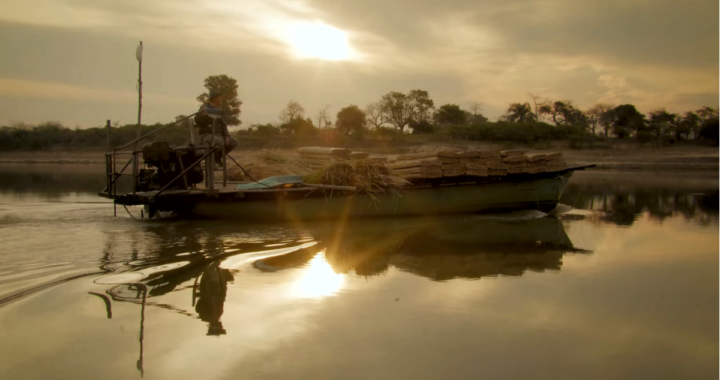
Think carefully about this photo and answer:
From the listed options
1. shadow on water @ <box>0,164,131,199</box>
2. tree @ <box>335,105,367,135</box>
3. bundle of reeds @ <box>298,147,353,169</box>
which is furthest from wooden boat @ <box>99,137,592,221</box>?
tree @ <box>335,105,367,135</box>

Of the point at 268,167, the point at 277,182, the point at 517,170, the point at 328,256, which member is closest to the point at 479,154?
the point at 517,170

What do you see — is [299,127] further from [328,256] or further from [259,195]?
[328,256]

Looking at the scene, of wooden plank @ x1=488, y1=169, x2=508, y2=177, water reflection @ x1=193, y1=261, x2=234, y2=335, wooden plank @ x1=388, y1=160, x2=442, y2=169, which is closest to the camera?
water reflection @ x1=193, y1=261, x2=234, y2=335

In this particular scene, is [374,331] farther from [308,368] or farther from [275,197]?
[275,197]

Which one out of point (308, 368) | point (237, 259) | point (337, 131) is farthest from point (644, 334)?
point (337, 131)

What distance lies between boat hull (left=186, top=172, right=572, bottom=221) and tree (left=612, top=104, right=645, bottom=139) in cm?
3777

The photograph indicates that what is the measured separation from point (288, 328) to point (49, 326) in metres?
1.80

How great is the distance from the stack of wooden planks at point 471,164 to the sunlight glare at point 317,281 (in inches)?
163

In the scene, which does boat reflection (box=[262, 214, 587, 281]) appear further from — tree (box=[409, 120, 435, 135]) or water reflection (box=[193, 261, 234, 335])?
tree (box=[409, 120, 435, 135])

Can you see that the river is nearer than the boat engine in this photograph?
Yes

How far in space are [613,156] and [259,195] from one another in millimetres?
32138

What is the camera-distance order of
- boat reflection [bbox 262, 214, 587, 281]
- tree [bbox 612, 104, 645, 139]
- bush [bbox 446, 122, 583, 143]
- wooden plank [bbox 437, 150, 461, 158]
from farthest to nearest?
tree [bbox 612, 104, 645, 139]
bush [bbox 446, 122, 583, 143]
wooden plank [bbox 437, 150, 461, 158]
boat reflection [bbox 262, 214, 587, 281]

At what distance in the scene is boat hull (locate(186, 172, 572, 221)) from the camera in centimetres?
917

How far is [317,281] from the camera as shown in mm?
5406
